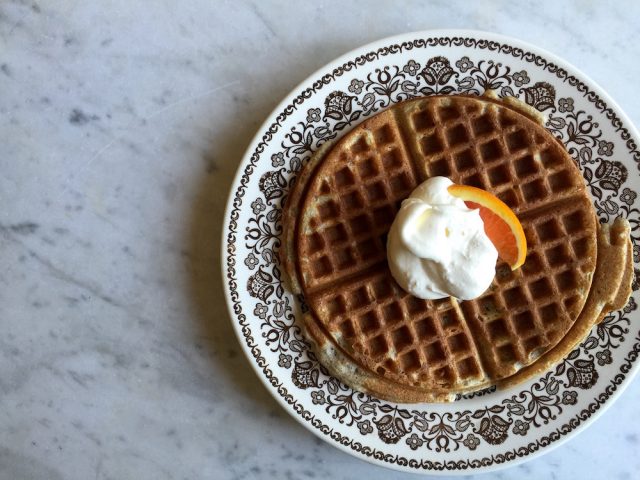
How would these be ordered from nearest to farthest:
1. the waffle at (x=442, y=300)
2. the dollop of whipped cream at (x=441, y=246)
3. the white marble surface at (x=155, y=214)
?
1. the dollop of whipped cream at (x=441, y=246)
2. the waffle at (x=442, y=300)
3. the white marble surface at (x=155, y=214)

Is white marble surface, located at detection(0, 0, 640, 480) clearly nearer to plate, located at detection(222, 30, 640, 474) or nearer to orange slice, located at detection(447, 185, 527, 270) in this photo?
plate, located at detection(222, 30, 640, 474)

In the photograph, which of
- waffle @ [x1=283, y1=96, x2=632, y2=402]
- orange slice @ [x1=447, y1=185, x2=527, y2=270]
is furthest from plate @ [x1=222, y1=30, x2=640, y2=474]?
orange slice @ [x1=447, y1=185, x2=527, y2=270]

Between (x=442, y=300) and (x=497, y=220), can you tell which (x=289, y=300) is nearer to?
(x=442, y=300)

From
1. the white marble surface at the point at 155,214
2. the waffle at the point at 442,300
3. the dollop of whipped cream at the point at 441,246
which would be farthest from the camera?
the white marble surface at the point at 155,214

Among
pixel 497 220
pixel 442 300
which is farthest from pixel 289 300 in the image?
pixel 497 220

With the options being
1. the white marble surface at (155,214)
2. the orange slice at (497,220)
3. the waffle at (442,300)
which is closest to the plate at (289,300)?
the waffle at (442,300)

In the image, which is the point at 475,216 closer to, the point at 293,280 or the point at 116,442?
the point at 293,280

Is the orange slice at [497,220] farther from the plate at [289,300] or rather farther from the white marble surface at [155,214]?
the white marble surface at [155,214]
